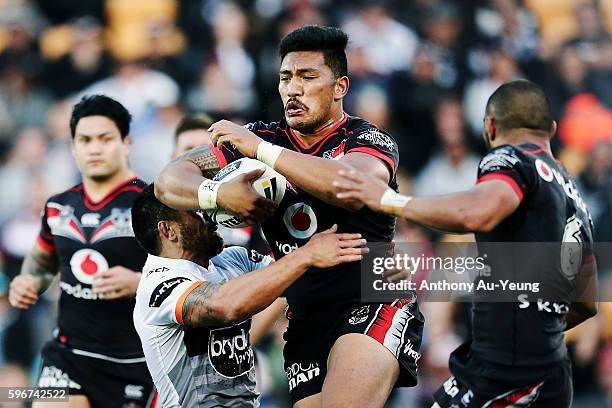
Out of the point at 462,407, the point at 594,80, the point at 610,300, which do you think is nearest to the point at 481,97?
the point at 594,80

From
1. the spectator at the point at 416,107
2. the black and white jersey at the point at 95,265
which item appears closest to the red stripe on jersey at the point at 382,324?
the black and white jersey at the point at 95,265

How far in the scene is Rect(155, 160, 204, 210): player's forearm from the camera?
565 cm

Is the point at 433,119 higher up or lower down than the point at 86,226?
higher up

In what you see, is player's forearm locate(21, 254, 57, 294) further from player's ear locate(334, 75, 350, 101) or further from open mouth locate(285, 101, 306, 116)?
player's ear locate(334, 75, 350, 101)

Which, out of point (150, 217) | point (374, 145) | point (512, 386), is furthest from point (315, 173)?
point (512, 386)

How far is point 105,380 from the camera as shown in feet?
25.2

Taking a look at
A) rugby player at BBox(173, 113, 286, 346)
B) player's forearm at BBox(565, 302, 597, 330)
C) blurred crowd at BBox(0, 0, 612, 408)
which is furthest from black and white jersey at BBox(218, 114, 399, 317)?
blurred crowd at BBox(0, 0, 612, 408)

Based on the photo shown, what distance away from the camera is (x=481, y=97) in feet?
41.4

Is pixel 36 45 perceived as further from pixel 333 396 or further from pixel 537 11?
pixel 333 396

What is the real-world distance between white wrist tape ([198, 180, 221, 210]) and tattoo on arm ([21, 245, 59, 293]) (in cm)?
291

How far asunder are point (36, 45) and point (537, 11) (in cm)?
672

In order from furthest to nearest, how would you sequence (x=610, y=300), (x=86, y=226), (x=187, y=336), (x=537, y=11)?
(x=537, y=11), (x=610, y=300), (x=86, y=226), (x=187, y=336)

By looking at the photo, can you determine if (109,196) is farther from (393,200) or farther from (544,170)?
(544,170)

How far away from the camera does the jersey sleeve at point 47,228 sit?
793 cm
